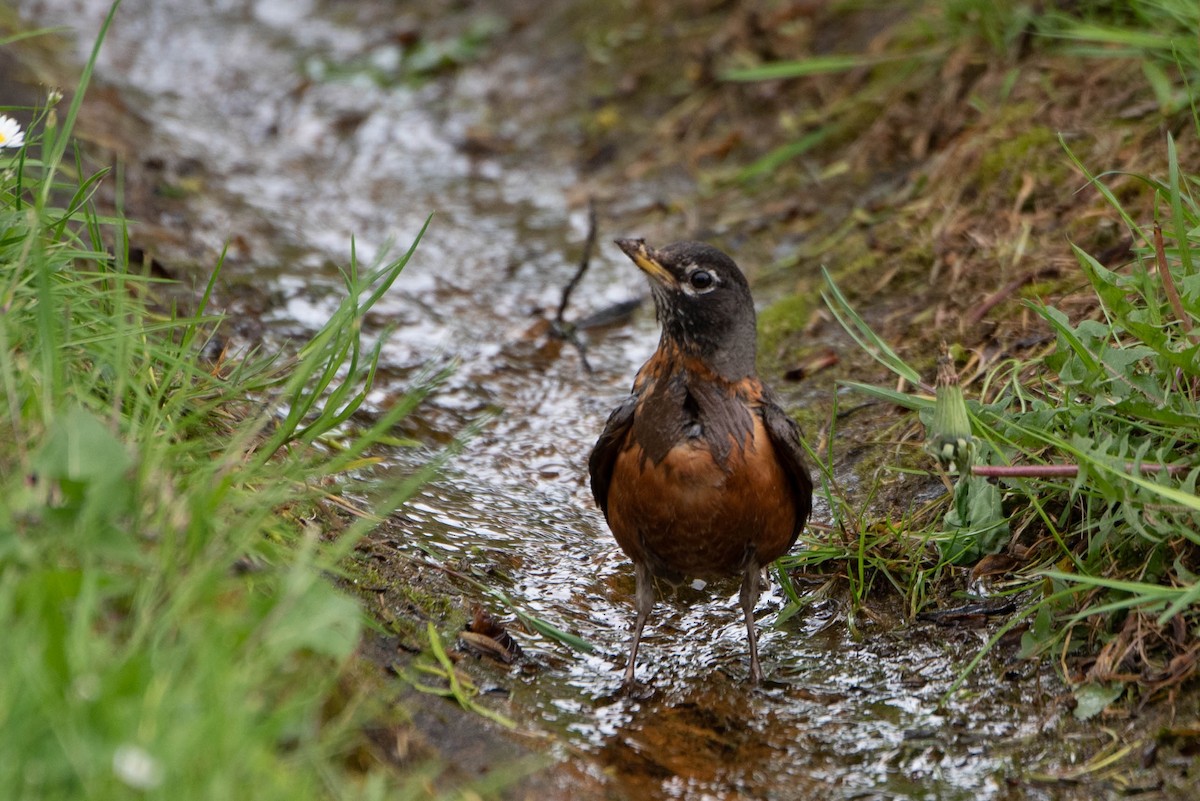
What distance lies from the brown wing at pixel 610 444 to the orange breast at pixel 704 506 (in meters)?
0.08

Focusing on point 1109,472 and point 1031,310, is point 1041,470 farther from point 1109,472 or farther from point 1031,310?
point 1031,310

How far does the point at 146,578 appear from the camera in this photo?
2998mm

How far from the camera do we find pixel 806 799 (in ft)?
12.1

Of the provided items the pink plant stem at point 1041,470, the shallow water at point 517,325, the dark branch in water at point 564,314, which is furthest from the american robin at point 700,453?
the dark branch in water at point 564,314

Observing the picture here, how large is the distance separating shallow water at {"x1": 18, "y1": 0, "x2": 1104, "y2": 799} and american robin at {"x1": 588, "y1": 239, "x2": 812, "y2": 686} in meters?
0.30

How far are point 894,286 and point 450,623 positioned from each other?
11.7 feet

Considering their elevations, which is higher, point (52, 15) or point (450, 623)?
point (52, 15)

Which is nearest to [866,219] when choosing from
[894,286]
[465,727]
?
[894,286]

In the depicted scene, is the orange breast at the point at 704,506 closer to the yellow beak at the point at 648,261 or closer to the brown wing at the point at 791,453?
the brown wing at the point at 791,453

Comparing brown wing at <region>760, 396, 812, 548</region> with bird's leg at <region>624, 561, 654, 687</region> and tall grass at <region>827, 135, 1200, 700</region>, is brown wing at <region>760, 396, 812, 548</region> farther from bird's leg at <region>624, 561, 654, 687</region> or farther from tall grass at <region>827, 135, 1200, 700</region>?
bird's leg at <region>624, 561, 654, 687</region>

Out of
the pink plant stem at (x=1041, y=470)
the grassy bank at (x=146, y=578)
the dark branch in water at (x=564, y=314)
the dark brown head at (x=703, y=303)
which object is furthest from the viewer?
the dark branch in water at (x=564, y=314)

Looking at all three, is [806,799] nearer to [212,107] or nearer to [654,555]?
[654,555]

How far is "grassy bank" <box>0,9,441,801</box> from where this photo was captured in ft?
8.43

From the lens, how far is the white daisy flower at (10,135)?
4.35 metres
